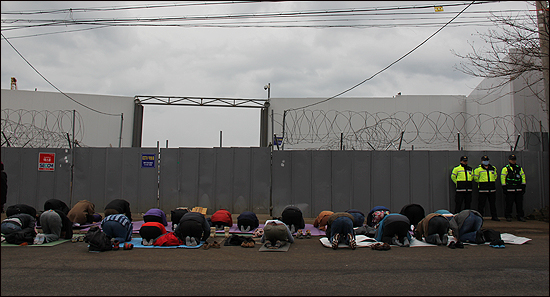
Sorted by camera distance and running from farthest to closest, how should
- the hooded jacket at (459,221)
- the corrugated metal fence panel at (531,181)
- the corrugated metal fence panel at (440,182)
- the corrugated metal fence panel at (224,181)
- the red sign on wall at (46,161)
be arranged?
the red sign on wall at (46,161)
the corrugated metal fence panel at (224,181)
the corrugated metal fence panel at (440,182)
the corrugated metal fence panel at (531,181)
the hooded jacket at (459,221)

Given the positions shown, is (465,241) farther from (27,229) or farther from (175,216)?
(27,229)

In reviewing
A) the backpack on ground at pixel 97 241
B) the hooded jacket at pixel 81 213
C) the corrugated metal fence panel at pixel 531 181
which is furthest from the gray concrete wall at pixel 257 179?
the backpack on ground at pixel 97 241

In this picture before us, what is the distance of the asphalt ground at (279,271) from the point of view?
458 cm

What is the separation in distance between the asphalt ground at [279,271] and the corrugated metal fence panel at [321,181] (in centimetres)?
480

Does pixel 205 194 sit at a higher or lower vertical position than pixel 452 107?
lower

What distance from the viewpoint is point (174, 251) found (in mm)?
7098

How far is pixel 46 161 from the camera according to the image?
13.2 m

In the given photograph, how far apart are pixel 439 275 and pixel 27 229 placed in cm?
764

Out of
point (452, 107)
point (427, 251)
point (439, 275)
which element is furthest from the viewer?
point (452, 107)

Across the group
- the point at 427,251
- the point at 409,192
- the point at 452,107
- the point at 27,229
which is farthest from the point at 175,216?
the point at 452,107

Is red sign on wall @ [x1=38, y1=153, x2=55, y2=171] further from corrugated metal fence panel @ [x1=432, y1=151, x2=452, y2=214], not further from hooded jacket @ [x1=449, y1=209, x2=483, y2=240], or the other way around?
corrugated metal fence panel @ [x1=432, y1=151, x2=452, y2=214]

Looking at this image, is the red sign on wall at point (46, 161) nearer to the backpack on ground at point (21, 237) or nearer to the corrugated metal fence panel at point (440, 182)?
the backpack on ground at point (21, 237)

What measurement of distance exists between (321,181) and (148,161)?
591cm

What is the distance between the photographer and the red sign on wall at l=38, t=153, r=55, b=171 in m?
13.1
